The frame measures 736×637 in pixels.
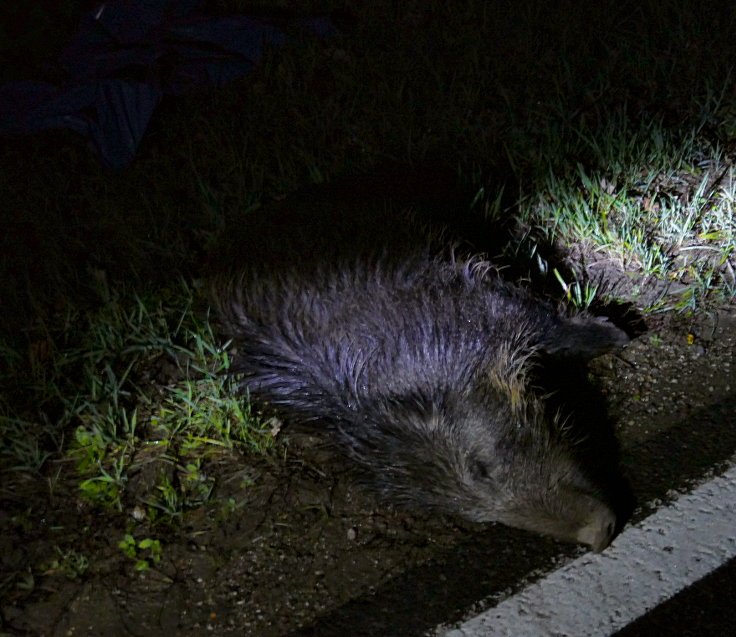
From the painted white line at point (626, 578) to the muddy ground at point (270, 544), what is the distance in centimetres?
13

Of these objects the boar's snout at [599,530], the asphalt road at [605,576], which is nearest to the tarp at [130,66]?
the asphalt road at [605,576]

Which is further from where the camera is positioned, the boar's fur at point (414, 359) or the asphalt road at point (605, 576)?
the boar's fur at point (414, 359)

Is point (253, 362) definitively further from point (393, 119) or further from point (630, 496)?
point (393, 119)

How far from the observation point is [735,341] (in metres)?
3.31

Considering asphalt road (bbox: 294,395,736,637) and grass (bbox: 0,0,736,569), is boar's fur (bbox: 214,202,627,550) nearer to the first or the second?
asphalt road (bbox: 294,395,736,637)

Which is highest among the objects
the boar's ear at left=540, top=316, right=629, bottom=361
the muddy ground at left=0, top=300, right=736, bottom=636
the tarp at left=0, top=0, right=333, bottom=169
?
the tarp at left=0, top=0, right=333, bottom=169

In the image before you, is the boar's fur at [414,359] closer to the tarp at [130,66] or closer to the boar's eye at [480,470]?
the boar's eye at [480,470]

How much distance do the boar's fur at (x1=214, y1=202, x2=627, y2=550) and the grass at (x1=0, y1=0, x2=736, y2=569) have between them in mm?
→ 286

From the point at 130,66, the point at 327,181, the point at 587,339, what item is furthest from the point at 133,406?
the point at 130,66

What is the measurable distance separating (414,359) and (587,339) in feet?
2.33

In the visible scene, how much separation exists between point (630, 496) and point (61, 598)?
1.91m

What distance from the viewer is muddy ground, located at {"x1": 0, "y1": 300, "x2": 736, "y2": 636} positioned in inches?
106

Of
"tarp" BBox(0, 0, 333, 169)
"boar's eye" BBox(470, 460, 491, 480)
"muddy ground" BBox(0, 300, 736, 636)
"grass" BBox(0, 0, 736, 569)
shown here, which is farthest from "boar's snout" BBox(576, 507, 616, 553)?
"tarp" BBox(0, 0, 333, 169)

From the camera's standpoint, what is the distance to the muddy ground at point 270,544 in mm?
2693
